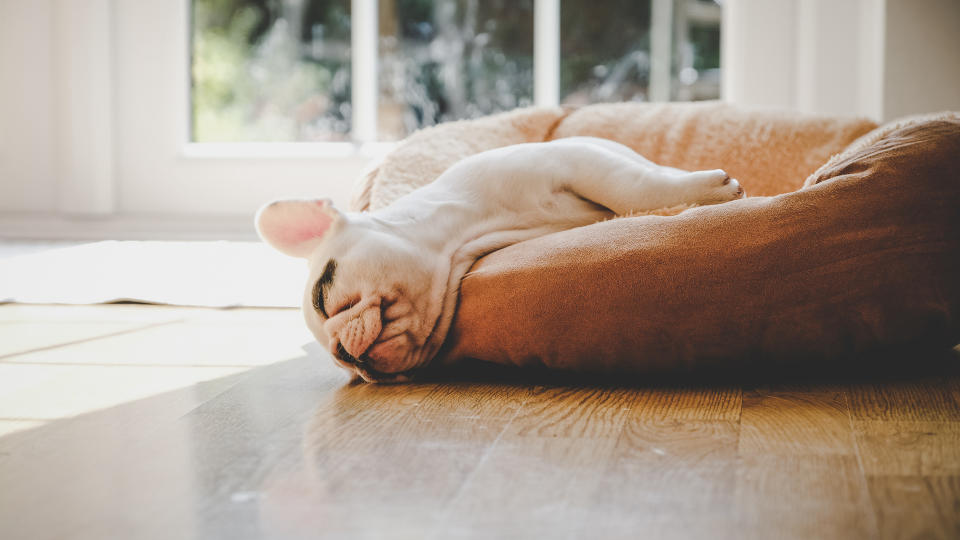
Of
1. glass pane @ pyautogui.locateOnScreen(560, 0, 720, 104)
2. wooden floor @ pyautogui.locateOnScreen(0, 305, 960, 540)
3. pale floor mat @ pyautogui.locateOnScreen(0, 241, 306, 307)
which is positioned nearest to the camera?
wooden floor @ pyautogui.locateOnScreen(0, 305, 960, 540)

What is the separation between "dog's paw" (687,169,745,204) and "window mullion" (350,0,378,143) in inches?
139

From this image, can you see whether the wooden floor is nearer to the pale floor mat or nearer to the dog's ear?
the dog's ear

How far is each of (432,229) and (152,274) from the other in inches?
69.6

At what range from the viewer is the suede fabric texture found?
145cm

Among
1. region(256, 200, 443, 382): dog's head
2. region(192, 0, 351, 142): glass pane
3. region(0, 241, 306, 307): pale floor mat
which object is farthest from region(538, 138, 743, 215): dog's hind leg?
region(192, 0, 351, 142): glass pane

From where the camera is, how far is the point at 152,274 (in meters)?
3.10

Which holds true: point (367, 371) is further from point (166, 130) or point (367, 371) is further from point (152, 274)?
point (166, 130)

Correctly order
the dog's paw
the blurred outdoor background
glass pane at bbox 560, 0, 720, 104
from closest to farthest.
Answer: the dog's paw
glass pane at bbox 560, 0, 720, 104
the blurred outdoor background

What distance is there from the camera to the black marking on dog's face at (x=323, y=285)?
1.50 metres

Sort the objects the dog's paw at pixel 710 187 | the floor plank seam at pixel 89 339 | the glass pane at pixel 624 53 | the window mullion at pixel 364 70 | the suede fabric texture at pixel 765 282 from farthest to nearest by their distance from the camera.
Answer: the window mullion at pixel 364 70, the glass pane at pixel 624 53, the floor plank seam at pixel 89 339, the dog's paw at pixel 710 187, the suede fabric texture at pixel 765 282

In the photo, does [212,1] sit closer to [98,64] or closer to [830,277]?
[98,64]

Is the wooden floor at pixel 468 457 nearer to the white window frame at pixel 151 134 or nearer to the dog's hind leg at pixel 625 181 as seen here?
the dog's hind leg at pixel 625 181

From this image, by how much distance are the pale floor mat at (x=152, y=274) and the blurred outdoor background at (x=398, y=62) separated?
1359mm

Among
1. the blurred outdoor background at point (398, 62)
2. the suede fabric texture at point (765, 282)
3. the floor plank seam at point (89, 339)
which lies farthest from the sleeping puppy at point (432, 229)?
the blurred outdoor background at point (398, 62)
